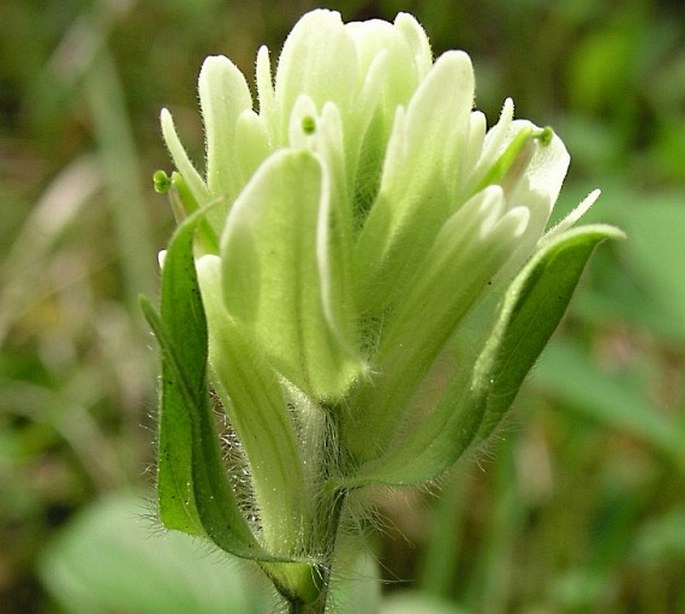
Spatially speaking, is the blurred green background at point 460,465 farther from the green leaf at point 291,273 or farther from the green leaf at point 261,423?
the green leaf at point 291,273

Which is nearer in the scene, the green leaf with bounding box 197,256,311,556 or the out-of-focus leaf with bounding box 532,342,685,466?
the green leaf with bounding box 197,256,311,556

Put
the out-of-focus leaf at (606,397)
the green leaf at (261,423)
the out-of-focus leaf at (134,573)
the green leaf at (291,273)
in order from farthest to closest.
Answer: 1. the out-of-focus leaf at (606,397)
2. the out-of-focus leaf at (134,573)
3. the green leaf at (261,423)
4. the green leaf at (291,273)

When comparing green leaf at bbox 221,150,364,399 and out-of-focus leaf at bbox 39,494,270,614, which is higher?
green leaf at bbox 221,150,364,399

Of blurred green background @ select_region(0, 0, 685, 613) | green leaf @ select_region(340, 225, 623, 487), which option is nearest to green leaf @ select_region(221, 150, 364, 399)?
green leaf @ select_region(340, 225, 623, 487)

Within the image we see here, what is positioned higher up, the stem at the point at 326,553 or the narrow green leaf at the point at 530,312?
the narrow green leaf at the point at 530,312

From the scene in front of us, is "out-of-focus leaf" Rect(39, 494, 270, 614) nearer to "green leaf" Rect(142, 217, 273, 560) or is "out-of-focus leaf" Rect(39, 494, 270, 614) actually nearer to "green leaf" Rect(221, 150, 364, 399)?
"green leaf" Rect(142, 217, 273, 560)

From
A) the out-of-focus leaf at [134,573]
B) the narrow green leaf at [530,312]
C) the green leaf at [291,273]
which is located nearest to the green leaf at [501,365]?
the narrow green leaf at [530,312]

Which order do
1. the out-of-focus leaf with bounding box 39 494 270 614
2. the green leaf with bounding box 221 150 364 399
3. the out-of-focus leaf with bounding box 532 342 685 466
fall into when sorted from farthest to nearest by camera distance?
the out-of-focus leaf with bounding box 532 342 685 466
the out-of-focus leaf with bounding box 39 494 270 614
the green leaf with bounding box 221 150 364 399

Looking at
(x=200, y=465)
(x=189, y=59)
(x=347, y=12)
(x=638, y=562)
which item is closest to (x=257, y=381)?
(x=200, y=465)

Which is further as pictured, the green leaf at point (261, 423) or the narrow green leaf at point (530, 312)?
the green leaf at point (261, 423)
